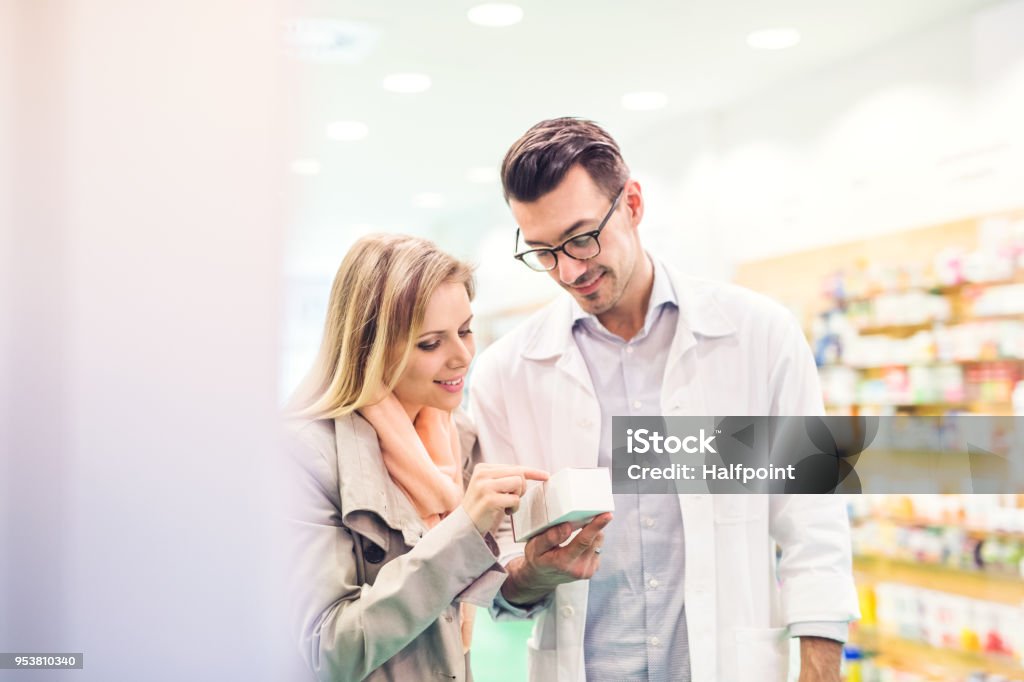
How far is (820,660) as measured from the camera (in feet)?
6.59

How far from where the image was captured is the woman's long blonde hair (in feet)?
5.98

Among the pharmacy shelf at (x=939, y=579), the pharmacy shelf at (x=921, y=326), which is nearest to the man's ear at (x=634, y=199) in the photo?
the pharmacy shelf at (x=939, y=579)

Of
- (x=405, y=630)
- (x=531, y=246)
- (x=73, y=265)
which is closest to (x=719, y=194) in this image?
(x=531, y=246)

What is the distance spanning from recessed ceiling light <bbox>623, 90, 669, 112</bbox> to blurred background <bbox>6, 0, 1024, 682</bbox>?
0.01 metres

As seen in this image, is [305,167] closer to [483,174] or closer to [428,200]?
[428,200]

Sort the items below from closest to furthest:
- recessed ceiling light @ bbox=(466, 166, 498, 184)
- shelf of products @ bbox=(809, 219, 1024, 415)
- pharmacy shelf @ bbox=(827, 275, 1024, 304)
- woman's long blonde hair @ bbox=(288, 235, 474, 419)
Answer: woman's long blonde hair @ bbox=(288, 235, 474, 419), recessed ceiling light @ bbox=(466, 166, 498, 184), shelf of products @ bbox=(809, 219, 1024, 415), pharmacy shelf @ bbox=(827, 275, 1024, 304)

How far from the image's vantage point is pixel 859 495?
7.22 ft

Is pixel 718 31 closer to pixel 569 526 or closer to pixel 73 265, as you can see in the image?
pixel 569 526

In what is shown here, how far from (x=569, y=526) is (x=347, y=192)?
90cm

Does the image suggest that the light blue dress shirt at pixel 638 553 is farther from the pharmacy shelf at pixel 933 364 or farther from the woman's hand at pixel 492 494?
the pharmacy shelf at pixel 933 364

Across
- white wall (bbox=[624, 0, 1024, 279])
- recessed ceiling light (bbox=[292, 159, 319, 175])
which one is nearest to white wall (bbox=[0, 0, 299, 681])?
recessed ceiling light (bbox=[292, 159, 319, 175])

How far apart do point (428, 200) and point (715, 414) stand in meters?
0.83

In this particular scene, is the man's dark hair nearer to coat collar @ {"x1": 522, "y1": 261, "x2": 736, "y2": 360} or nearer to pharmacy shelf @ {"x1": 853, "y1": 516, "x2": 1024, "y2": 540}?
coat collar @ {"x1": 522, "y1": 261, "x2": 736, "y2": 360}

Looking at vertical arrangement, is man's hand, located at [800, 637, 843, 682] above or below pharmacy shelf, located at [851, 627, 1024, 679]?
above
